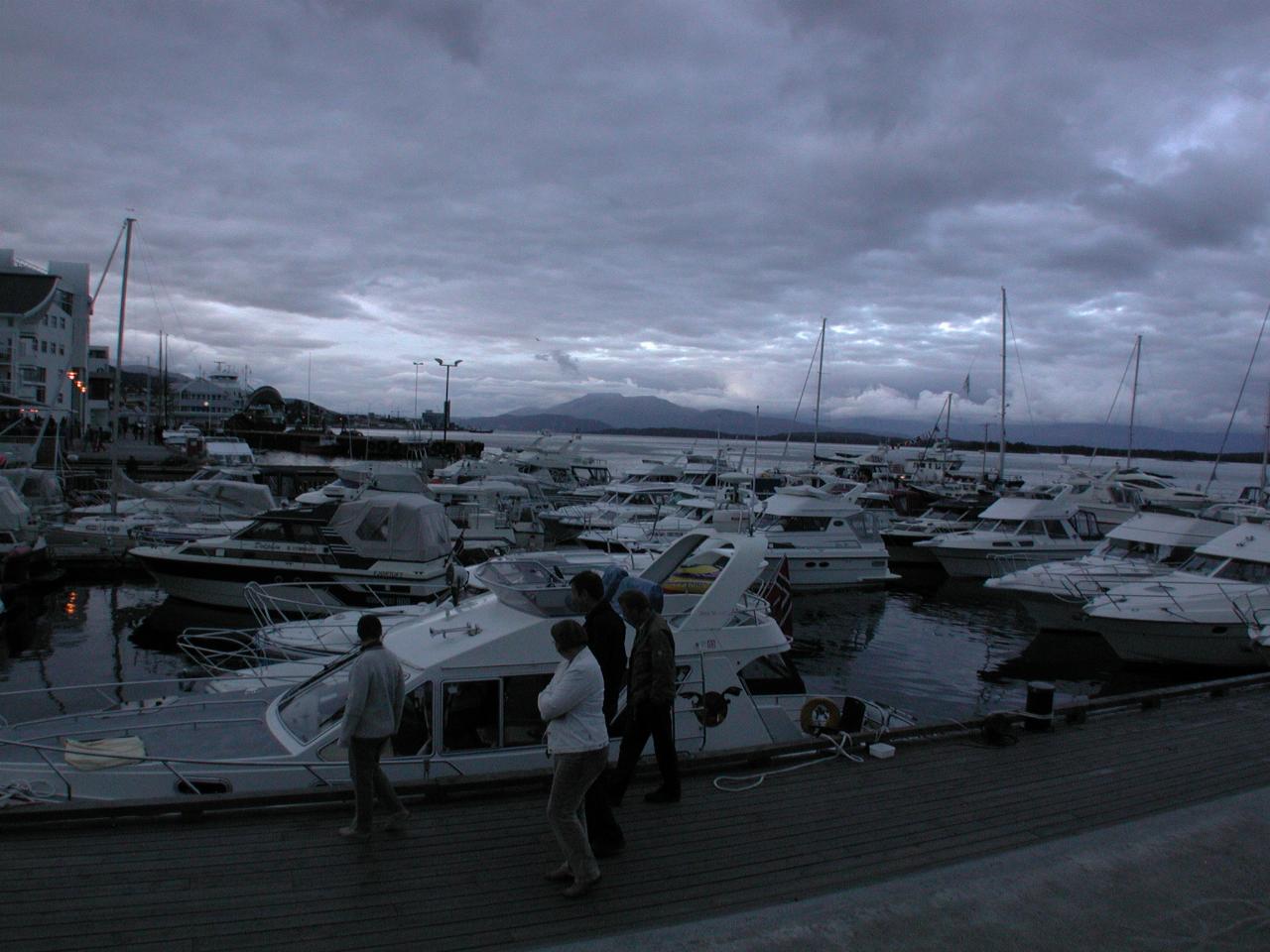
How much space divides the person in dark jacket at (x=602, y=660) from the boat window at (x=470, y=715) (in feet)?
5.44

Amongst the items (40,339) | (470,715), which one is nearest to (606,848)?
(470,715)

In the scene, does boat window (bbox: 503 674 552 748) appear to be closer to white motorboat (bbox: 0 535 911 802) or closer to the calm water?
white motorboat (bbox: 0 535 911 802)

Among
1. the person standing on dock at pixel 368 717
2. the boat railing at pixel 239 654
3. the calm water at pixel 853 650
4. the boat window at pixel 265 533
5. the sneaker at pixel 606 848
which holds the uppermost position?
the person standing on dock at pixel 368 717

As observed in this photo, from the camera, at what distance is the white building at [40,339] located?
196 ft

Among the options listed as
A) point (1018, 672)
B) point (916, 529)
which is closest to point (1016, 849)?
point (1018, 672)

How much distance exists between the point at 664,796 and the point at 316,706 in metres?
3.48

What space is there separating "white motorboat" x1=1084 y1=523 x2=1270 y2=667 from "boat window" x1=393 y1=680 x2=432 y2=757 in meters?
16.3

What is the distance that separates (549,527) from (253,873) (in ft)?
93.3

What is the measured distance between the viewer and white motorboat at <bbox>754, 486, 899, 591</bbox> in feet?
89.8

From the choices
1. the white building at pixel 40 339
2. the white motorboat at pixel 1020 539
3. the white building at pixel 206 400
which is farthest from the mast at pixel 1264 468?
the white building at pixel 206 400

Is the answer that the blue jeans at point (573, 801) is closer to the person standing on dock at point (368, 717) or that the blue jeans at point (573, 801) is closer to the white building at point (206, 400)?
the person standing on dock at point (368, 717)

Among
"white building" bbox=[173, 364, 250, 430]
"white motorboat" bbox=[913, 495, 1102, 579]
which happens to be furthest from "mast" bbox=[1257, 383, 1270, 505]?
"white building" bbox=[173, 364, 250, 430]

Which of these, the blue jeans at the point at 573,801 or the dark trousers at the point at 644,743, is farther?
the dark trousers at the point at 644,743

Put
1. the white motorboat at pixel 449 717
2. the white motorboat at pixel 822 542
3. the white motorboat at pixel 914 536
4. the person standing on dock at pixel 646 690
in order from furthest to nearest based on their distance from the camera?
the white motorboat at pixel 914 536 → the white motorboat at pixel 822 542 → the white motorboat at pixel 449 717 → the person standing on dock at pixel 646 690
